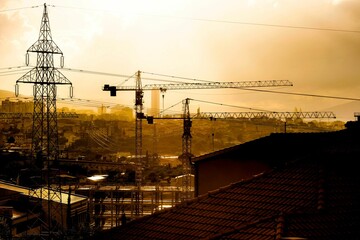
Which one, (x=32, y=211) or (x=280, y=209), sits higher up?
(x=280, y=209)

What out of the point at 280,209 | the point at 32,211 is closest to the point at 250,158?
the point at 280,209

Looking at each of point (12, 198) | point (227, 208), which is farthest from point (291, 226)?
point (12, 198)

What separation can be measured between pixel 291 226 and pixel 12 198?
48.7 feet

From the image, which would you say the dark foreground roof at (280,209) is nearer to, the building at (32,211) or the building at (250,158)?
the building at (250,158)

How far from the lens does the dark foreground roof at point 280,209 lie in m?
4.29

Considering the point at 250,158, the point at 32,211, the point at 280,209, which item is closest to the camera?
the point at 280,209

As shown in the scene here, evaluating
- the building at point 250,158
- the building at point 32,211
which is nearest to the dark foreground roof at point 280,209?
the building at point 250,158

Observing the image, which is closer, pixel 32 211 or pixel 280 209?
pixel 280 209

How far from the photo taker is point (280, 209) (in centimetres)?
472

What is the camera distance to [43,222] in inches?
600

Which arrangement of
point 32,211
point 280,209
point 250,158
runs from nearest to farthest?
point 280,209
point 250,158
point 32,211

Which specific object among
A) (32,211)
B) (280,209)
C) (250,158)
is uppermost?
(250,158)

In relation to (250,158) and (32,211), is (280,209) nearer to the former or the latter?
(250,158)

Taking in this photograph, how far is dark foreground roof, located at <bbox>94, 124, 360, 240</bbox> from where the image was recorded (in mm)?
4285
